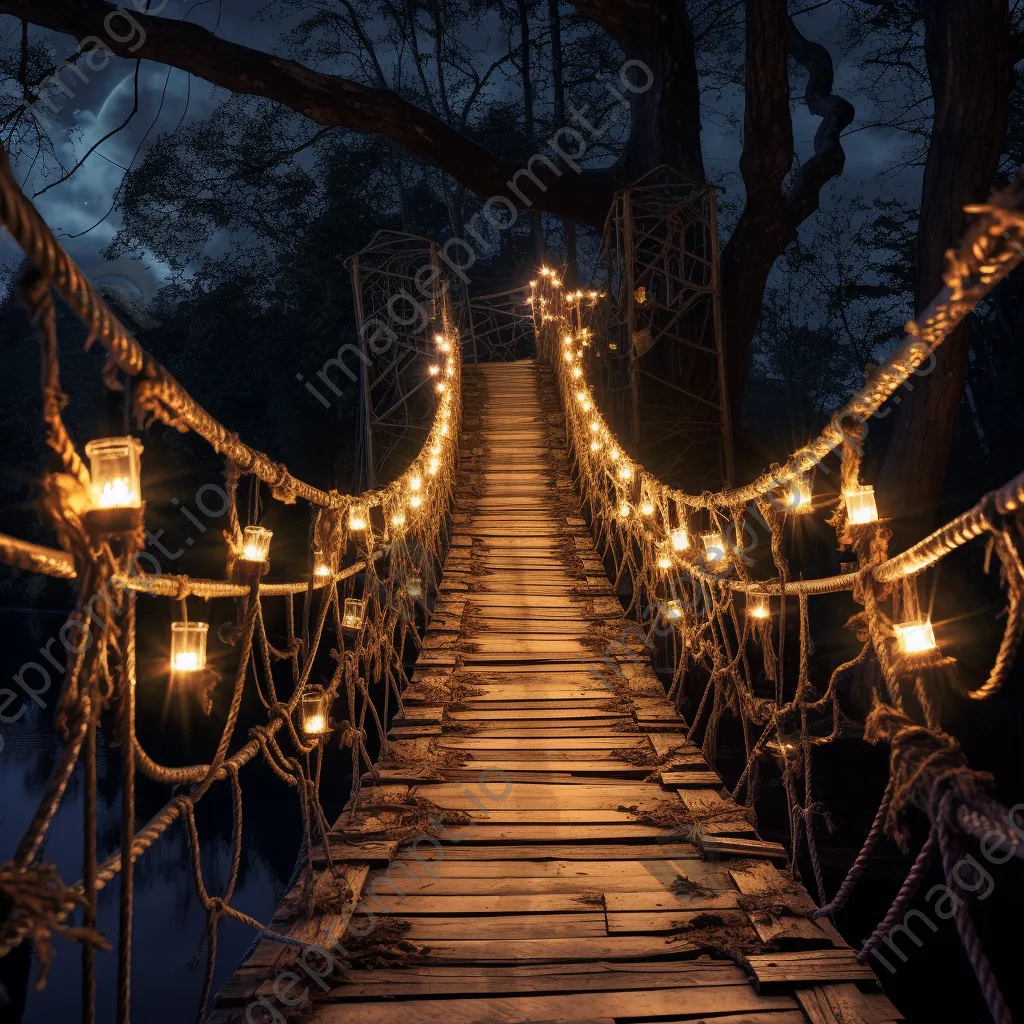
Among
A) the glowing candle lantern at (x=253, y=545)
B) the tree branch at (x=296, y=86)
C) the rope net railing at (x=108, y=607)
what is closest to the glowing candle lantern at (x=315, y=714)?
the rope net railing at (x=108, y=607)

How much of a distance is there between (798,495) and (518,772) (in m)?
1.40

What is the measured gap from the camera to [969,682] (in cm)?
862

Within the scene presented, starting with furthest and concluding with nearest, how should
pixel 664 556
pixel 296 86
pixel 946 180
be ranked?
pixel 296 86 → pixel 946 180 → pixel 664 556

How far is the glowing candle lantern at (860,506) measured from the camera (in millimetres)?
1626

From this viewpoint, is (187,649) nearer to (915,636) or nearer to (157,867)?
(915,636)

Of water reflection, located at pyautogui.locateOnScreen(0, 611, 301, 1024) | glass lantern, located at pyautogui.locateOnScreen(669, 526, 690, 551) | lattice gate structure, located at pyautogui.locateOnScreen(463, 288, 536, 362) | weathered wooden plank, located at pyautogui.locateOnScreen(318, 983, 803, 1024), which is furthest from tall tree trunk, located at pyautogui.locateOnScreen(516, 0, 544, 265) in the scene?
weathered wooden plank, located at pyautogui.locateOnScreen(318, 983, 803, 1024)

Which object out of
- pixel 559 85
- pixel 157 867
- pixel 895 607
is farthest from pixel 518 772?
pixel 559 85

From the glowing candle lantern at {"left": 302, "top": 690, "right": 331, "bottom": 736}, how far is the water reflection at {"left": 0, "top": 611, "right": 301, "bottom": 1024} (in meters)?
6.59

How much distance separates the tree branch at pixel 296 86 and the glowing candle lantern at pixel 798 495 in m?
7.27

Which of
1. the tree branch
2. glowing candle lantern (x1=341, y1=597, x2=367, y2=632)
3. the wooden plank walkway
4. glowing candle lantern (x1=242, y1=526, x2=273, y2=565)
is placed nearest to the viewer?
the wooden plank walkway

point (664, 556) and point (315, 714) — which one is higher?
point (664, 556)

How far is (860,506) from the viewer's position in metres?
1.64

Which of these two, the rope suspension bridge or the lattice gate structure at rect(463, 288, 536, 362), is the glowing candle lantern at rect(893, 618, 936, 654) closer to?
the rope suspension bridge

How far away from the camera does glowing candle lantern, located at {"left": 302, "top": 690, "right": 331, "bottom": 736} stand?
88.2 inches
